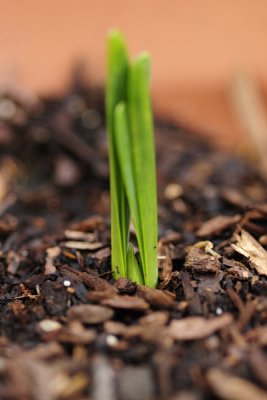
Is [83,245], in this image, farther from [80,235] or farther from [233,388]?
[233,388]

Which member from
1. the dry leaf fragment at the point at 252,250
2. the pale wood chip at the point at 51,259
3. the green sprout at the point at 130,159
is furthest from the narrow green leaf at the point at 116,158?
the dry leaf fragment at the point at 252,250

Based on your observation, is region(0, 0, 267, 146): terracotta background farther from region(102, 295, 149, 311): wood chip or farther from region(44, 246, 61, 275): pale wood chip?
region(102, 295, 149, 311): wood chip

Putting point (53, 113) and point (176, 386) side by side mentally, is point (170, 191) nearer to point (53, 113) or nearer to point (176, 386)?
point (53, 113)

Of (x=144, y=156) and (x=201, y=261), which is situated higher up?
(x=144, y=156)

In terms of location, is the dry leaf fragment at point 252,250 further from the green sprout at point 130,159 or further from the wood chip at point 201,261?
the green sprout at point 130,159

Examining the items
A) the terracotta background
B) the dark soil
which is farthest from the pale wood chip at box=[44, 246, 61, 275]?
the terracotta background

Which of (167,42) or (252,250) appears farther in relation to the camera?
(167,42)

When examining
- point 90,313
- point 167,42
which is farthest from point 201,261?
point 167,42

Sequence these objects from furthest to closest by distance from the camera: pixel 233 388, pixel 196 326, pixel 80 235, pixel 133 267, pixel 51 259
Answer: pixel 80 235 → pixel 51 259 → pixel 133 267 → pixel 196 326 → pixel 233 388
